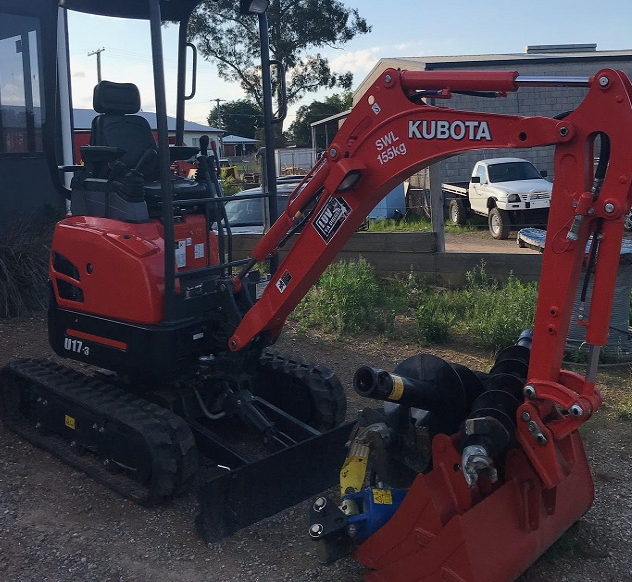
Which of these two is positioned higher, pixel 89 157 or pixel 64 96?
pixel 64 96

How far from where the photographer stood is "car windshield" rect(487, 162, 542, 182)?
16.7 meters

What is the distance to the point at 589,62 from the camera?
20.0 m

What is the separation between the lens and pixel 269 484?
4297mm

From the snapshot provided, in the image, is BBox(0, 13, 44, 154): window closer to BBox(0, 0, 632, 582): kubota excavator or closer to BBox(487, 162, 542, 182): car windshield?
BBox(0, 0, 632, 582): kubota excavator

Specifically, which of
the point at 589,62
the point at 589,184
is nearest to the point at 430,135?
the point at 589,184

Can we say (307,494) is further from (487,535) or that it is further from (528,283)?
(528,283)

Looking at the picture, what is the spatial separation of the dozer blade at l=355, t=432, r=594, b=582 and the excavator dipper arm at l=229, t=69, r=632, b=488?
8.6 inches

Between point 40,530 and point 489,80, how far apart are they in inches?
131

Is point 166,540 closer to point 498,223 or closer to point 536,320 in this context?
point 536,320

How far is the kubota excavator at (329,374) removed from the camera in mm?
3402

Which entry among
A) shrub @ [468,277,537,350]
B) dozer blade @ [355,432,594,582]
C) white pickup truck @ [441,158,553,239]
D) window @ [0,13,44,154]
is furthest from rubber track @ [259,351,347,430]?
white pickup truck @ [441,158,553,239]

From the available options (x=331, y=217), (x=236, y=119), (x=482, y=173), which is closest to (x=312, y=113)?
(x=236, y=119)

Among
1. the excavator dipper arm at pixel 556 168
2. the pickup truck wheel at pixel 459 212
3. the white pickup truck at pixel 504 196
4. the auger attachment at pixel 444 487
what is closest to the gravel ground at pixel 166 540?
the auger attachment at pixel 444 487

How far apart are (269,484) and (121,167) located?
2136 mm
